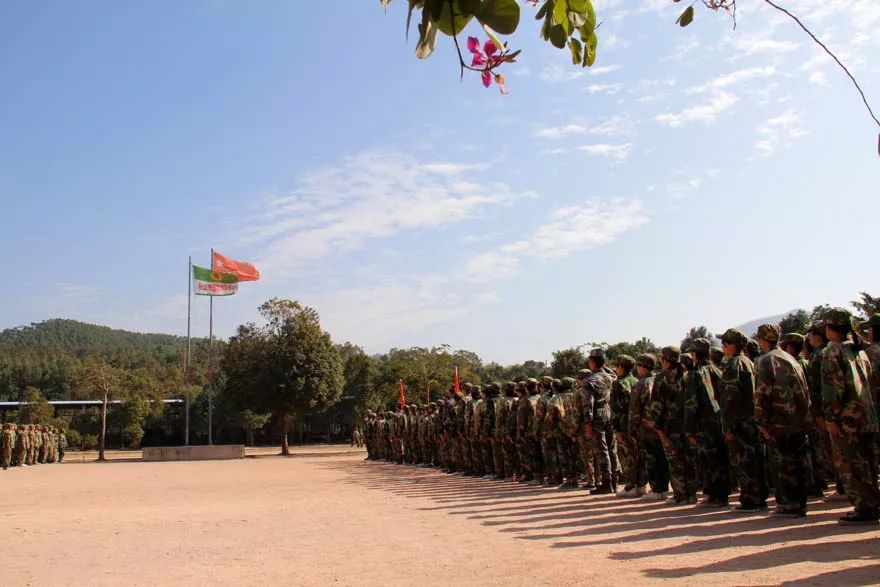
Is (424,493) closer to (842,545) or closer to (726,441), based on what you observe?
(726,441)

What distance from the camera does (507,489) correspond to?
12.2 meters

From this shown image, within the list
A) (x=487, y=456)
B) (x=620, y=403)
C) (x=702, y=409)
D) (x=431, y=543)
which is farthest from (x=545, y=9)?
(x=487, y=456)

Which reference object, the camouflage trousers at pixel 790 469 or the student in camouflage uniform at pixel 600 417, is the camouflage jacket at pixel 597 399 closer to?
the student in camouflage uniform at pixel 600 417

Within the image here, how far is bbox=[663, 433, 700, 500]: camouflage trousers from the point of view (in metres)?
8.78

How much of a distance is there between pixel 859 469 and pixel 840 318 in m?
1.39

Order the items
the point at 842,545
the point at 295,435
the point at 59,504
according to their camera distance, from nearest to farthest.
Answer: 1. the point at 842,545
2. the point at 59,504
3. the point at 295,435

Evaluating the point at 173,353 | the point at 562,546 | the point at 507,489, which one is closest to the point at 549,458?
the point at 507,489

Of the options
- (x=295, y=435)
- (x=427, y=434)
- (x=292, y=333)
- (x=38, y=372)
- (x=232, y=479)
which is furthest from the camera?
(x=38, y=372)

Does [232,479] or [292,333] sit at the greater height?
[292,333]

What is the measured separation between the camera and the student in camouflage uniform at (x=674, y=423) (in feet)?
28.9

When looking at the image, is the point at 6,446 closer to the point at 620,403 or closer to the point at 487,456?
the point at 487,456

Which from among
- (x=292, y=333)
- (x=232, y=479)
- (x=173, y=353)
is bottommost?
(x=232, y=479)

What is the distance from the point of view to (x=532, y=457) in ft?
43.3

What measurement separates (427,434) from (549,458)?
8.51 meters
